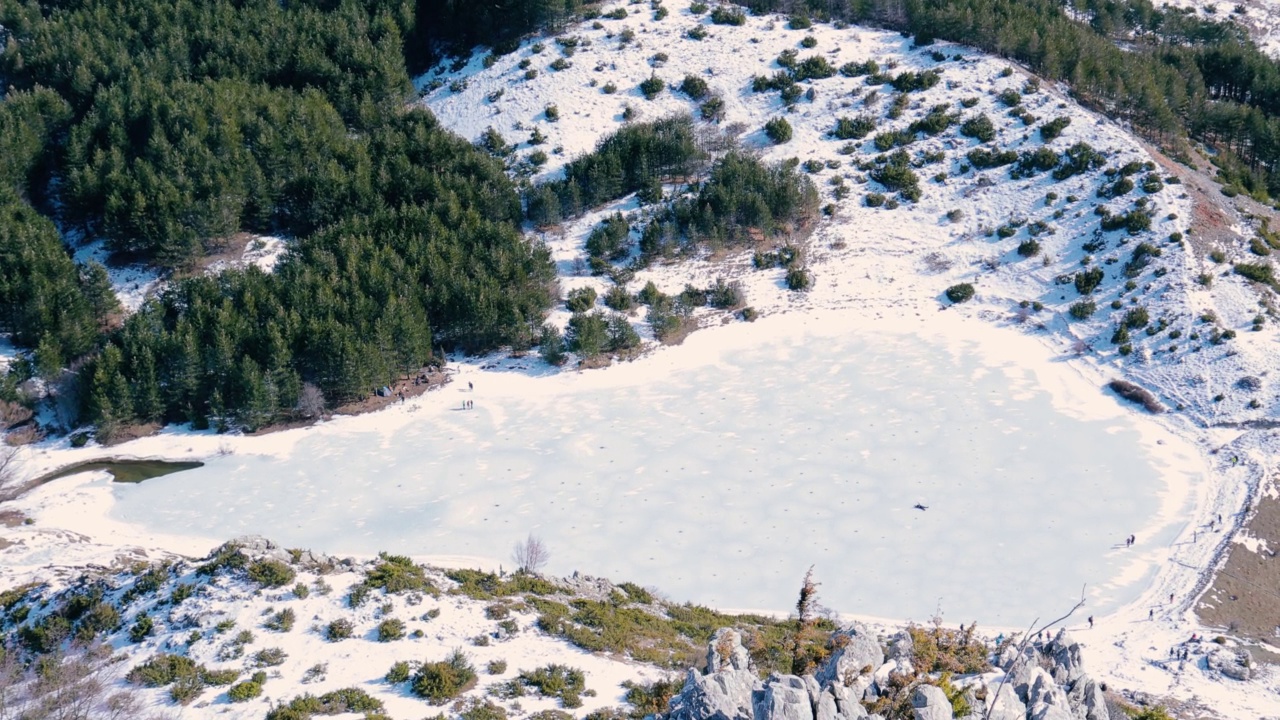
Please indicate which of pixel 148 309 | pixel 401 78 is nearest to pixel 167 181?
pixel 148 309

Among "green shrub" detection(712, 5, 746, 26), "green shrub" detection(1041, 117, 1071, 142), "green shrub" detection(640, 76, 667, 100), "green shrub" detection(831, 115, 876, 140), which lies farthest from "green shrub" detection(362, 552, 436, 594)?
"green shrub" detection(712, 5, 746, 26)

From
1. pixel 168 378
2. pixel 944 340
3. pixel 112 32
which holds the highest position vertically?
pixel 112 32

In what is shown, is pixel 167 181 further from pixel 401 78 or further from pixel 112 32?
pixel 112 32

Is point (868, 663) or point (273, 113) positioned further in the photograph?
point (273, 113)

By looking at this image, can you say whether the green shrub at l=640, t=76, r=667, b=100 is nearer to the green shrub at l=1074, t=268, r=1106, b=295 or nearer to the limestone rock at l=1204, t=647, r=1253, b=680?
the green shrub at l=1074, t=268, r=1106, b=295

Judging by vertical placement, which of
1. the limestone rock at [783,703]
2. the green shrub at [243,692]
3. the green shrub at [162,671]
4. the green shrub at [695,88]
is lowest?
the green shrub at [243,692]

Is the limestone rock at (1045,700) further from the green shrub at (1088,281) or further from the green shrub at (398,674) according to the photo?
the green shrub at (1088,281)

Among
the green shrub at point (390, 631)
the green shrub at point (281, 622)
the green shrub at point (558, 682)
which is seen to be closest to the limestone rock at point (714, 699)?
the green shrub at point (558, 682)
